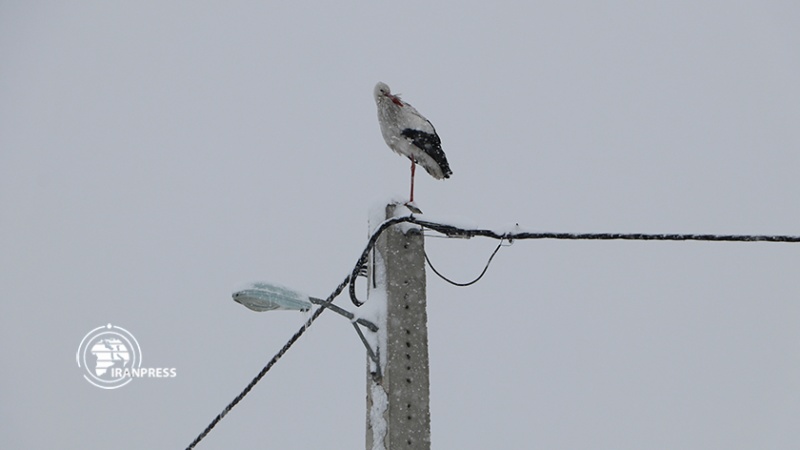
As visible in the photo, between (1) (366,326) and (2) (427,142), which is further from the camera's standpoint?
(2) (427,142)

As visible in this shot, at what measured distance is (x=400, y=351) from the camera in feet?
13.7

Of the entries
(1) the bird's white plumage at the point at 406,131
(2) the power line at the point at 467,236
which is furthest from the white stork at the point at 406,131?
(2) the power line at the point at 467,236

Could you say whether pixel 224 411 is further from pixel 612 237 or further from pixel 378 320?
pixel 612 237

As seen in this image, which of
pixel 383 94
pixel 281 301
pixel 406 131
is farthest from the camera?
pixel 383 94

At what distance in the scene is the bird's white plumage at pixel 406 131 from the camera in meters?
7.44

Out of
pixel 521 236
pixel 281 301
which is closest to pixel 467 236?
pixel 521 236

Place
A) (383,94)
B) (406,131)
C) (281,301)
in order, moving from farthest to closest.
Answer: (383,94)
(406,131)
(281,301)

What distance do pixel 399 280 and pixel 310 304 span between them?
47 centimetres

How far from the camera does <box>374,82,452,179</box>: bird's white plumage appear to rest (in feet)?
24.4

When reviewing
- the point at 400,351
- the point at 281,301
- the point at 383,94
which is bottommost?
the point at 400,351

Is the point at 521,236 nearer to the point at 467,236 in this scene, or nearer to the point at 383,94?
the point at 467,236

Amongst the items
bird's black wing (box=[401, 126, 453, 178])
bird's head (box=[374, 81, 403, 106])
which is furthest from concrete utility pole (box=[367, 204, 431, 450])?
bird's head (box=[374, 81, 403, 106])

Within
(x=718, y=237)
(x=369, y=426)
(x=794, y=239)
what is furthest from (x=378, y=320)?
(x=794, y=239)

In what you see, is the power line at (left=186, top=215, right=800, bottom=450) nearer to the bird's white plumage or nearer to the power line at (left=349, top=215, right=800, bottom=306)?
the power line at (left=349, top=215, right=800, bottom=306)
